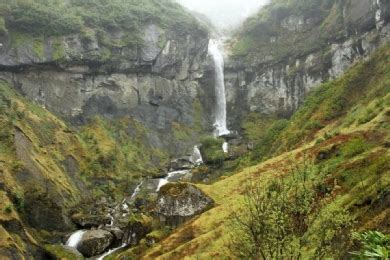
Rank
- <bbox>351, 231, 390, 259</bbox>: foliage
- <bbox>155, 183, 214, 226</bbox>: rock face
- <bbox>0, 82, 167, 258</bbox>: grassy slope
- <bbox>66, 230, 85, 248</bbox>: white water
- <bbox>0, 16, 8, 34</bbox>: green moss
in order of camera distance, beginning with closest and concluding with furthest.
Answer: <bbox>351, 231, 390, 259</bbox>: foliage → <bbox>155, 183, 214, 226</bbox>: rock face → <bbox>66, 230, 85, 248</bbox>: white water → <bbox>0, 82, 167, 258</bbox>: grassy slope → <bbox>0, 16, 8, 34</bbox>: green moss

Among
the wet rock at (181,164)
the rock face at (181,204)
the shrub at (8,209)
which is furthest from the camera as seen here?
the wet rock at (181,164)

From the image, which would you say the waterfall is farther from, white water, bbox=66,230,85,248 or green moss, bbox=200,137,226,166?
white water, bbox=66,230,85,248

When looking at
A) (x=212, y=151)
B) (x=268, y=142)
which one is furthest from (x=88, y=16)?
(x=268, y=142)

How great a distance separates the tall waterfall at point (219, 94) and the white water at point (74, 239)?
57.0m

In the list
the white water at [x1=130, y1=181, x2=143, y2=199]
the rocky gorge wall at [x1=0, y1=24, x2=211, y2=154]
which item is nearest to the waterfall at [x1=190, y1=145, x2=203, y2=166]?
the rocky gorge wall at [x1=0, y1=24, x2=211, y2=154]

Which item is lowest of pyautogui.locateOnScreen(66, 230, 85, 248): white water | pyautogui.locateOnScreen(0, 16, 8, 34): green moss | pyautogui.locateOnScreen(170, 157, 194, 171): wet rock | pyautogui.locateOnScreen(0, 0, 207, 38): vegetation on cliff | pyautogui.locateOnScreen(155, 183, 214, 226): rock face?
pyautogui.locateOnScreen(66, 230, 85, 248): white water

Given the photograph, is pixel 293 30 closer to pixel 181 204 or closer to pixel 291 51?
pixel 291 51

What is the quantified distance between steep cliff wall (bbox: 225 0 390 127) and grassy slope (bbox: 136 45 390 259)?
25033 millimetres

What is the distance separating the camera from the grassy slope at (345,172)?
102 ft

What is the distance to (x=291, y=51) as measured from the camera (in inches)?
4473

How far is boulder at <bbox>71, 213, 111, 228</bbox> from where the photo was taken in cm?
6228

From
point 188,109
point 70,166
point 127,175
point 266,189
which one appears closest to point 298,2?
point 188,109

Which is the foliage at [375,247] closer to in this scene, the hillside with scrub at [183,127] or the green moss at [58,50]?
the hillside with scrub at [183,127]

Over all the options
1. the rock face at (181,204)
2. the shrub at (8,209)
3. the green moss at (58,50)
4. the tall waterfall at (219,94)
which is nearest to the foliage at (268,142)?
the rock face at (181,204)
